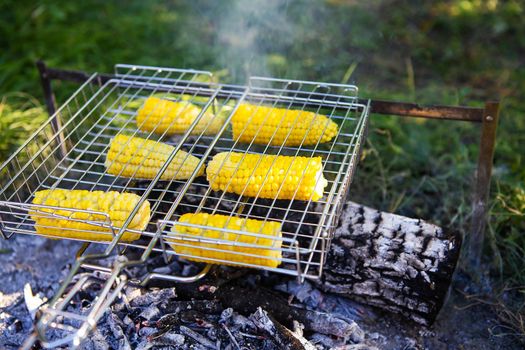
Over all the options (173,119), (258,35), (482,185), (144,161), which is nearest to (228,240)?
(144,161)

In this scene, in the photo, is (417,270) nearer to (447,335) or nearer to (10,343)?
(447,335)

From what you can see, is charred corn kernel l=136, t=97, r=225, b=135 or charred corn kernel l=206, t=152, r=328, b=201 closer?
charred corn kernel l=206, t=152, r=328, b=201

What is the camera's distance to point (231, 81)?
4.91m

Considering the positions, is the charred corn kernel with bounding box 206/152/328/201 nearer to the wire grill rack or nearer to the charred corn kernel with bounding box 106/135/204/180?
the wire grill rack

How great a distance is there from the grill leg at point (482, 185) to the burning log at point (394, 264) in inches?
14.0

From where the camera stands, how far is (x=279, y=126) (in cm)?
309

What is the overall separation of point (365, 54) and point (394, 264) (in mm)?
3681

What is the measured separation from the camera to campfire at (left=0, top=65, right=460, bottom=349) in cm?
250

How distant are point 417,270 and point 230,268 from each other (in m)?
1.03

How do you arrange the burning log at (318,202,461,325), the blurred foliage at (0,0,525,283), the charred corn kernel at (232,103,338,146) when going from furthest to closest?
the blurred foliage at (0,0,525,283) < the charred corn kernel at (232,103,338,146) < the burning log at (318,202,461,325)

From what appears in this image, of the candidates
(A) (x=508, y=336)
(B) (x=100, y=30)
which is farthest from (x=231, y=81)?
(A) (x=508, y=336)

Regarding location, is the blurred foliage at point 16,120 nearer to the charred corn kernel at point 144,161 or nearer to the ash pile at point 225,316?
the charred corn kernel at point 144,161

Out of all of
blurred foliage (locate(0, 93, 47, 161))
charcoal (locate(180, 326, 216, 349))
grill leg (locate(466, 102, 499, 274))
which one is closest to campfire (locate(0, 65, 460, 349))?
charcoal (locate(180, 326, 216, 349))

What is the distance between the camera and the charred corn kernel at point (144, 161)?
2.94 meters
